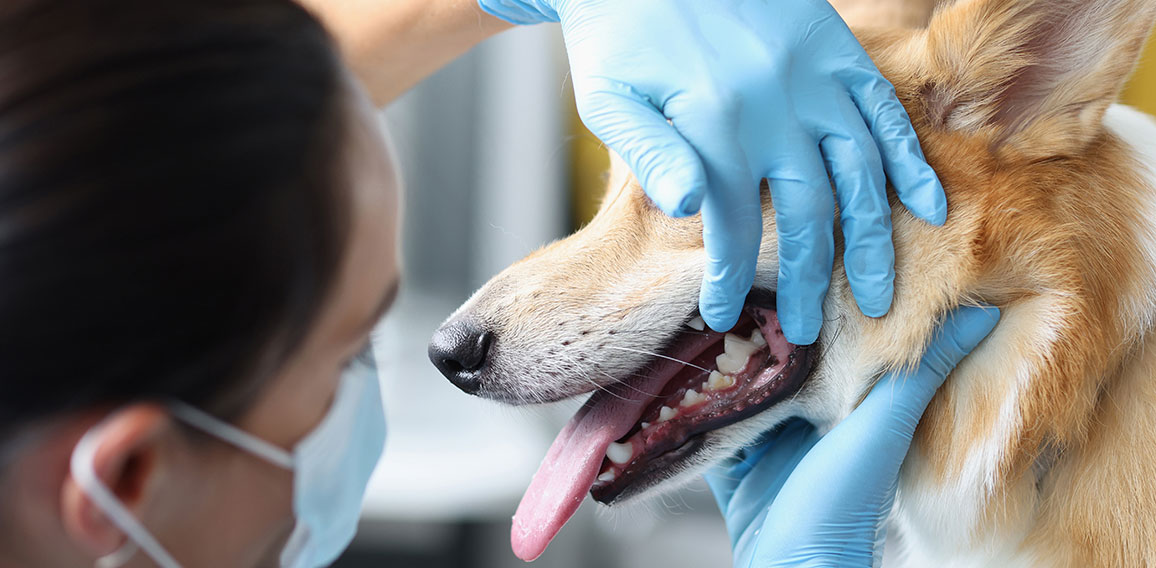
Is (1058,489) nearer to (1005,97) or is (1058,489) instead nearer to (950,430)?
(950,430)

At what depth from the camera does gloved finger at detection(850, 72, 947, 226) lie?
0.84 metres

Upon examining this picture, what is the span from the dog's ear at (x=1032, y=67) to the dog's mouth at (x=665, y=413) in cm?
28

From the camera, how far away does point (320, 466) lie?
0.69 m

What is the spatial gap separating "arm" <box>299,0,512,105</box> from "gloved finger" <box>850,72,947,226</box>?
1.80 ft

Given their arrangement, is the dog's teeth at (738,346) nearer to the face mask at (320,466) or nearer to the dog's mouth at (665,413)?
the dog's mouth at (665,413)

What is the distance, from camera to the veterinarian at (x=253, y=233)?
47cm

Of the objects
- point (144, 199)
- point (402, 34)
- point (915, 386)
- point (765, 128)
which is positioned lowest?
point (915, 386)

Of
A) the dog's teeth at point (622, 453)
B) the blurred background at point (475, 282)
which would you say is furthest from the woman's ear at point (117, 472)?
the blurred background at point (475, 282)

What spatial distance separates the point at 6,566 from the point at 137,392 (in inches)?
6.2

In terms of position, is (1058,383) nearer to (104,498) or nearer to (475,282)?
(104,498)

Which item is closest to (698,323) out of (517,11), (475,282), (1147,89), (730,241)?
(730,241)

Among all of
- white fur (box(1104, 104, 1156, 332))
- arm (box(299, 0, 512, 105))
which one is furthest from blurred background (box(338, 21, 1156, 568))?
white fur (box(1104, 104, 1156, 332))

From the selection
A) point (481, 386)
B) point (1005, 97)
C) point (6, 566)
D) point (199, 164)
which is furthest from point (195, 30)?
point (1005, 97)

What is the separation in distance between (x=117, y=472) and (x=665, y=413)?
589 mm
